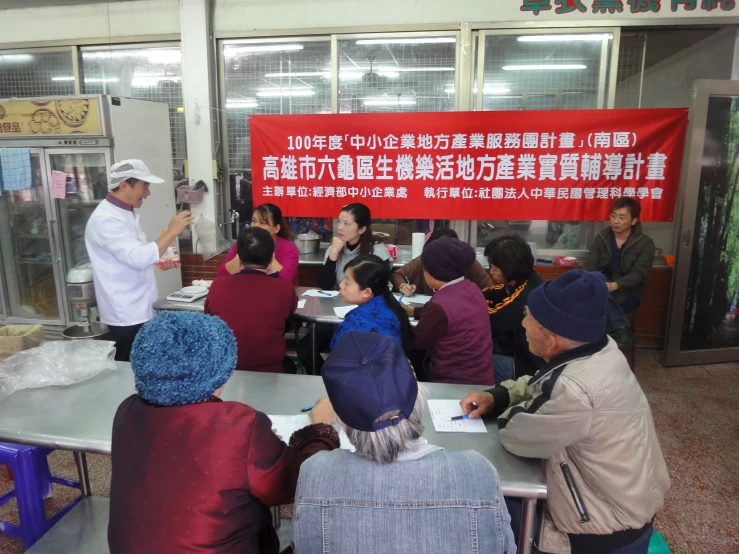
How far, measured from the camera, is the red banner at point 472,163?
13.3 ft

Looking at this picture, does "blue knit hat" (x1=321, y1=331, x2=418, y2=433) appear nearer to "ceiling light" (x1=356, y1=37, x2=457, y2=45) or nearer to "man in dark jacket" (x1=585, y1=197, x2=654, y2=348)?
"man in dark jacket" (x1=585, y1=197, x2=654, y2=348)

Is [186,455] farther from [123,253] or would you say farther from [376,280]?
[123,253]

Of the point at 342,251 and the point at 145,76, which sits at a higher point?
the point at 145,76

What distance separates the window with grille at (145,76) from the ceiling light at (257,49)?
48 centimetres

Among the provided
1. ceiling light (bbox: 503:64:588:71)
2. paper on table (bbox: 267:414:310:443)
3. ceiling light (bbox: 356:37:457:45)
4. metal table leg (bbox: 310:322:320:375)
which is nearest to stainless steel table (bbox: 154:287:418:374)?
metal table leg (bbox: 310:322:320:375)

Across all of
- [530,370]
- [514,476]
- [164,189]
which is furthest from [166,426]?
[164,189]

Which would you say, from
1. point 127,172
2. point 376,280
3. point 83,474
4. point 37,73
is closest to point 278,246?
point 127,172

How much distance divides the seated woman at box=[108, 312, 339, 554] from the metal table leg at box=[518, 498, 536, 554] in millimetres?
717

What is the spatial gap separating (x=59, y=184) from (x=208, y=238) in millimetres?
1239

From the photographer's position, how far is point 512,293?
8.95ft

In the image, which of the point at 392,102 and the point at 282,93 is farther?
the point at 282,93

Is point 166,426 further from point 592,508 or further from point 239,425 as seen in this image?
point 592,508

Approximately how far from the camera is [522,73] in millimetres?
4316

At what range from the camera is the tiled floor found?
2.24m
